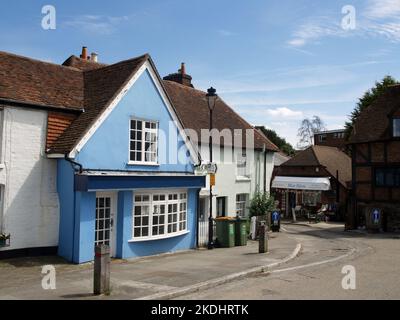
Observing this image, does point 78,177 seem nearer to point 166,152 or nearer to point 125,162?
point 125,162

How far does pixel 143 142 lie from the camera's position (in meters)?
15.3

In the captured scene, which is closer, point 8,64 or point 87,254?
point 87,254

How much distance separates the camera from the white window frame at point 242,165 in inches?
874

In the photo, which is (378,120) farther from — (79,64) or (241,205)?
(79,64)

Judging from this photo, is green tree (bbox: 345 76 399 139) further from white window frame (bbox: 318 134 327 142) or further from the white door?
the white door

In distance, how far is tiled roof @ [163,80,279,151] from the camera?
2088cm

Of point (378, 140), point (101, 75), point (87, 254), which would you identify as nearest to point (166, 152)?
point (101, 75)

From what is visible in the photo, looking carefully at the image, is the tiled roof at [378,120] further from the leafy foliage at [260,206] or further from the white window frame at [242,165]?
the white window frame at [242,165]

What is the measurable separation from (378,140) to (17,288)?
22985mm

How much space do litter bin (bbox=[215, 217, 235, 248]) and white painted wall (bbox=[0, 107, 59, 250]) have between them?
275 inches

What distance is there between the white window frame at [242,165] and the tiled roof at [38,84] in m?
9.27

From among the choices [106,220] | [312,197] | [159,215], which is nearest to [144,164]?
[159,215]

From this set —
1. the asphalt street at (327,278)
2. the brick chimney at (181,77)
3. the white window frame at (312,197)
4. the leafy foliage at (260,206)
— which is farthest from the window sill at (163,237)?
the white window frame at (312,197)
